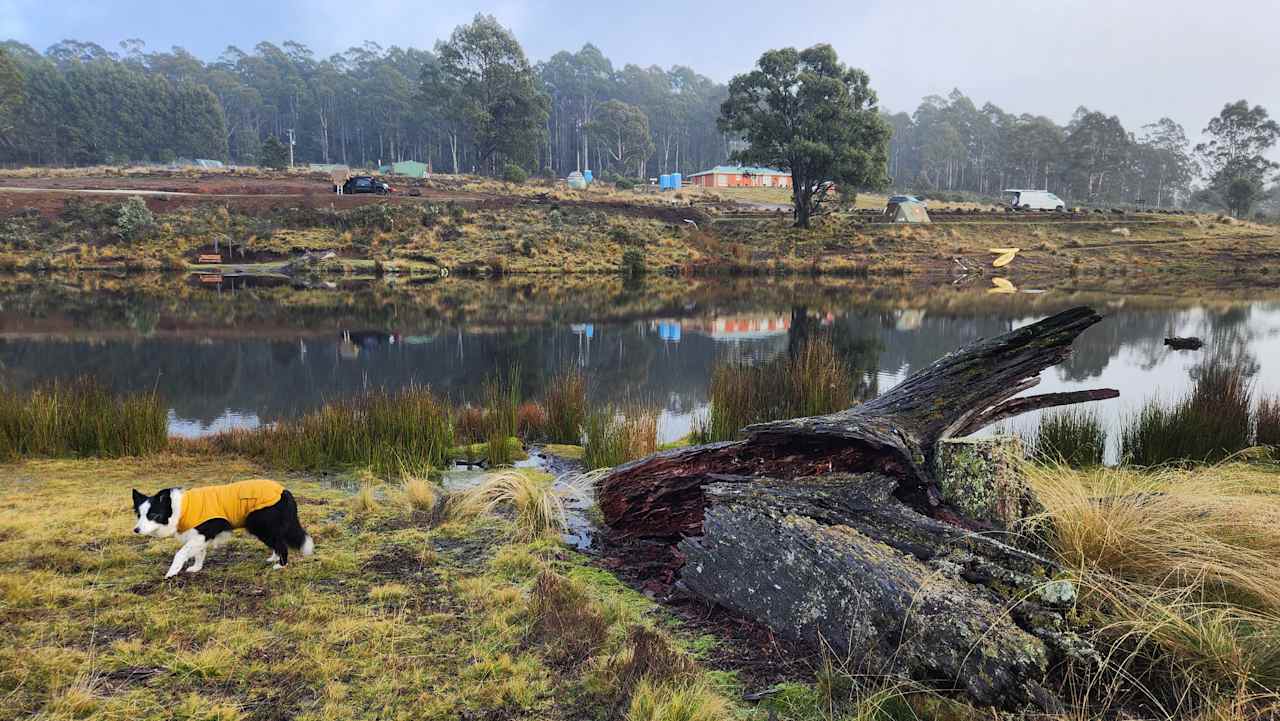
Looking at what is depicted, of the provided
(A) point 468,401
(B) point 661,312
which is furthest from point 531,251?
(A) point 468,401

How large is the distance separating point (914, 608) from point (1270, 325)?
88.7 ft

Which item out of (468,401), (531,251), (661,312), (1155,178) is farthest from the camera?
(1155,178)

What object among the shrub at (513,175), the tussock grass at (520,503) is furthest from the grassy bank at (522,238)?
the tussock grass at (520,503)

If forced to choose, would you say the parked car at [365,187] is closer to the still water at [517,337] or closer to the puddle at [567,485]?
the still water at [517,337]

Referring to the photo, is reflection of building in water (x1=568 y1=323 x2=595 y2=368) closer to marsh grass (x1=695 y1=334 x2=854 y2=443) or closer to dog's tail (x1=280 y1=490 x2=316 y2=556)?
marsh grass (x1=695 y1=334 x2=854 y2=443)

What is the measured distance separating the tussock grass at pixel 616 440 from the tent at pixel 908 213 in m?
46.4

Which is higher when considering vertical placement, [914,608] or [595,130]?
[595,130]

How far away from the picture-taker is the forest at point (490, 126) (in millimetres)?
69062

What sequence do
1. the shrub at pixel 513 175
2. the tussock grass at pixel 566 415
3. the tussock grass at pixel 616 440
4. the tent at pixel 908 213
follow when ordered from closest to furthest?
the tussock grass at pixel 616 440 < the tussock grass at pixel 566 415 < the tent at pixel 908 213 < the shrub at pixel 513 175

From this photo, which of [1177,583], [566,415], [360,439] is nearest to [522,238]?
[566,415]

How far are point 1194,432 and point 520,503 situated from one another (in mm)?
7856

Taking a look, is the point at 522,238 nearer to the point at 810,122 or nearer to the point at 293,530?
the point at 810,122

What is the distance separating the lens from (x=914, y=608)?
321 cm

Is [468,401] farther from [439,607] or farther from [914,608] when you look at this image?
[914,608]
